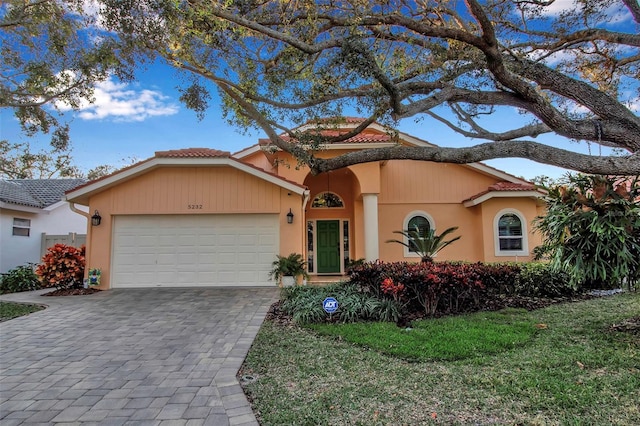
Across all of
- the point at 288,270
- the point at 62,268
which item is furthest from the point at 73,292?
the point at 288,270

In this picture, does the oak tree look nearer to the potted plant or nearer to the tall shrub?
the tall shrub

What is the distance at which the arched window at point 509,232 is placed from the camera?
43.1ft

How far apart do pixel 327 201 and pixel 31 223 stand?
1258 centimetres

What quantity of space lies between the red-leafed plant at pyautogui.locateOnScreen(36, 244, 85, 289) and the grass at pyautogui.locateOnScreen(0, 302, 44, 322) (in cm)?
156

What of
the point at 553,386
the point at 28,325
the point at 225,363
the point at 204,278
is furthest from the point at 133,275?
the point at 553,386

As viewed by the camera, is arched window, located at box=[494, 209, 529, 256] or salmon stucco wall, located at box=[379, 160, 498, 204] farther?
salmon stucco wall, located at box=[379, 160, 498, 204]

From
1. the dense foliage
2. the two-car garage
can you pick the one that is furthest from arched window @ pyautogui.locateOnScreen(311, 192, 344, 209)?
the dense foliage

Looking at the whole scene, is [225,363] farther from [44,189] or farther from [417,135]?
[44,189]

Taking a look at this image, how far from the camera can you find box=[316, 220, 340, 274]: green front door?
14695 mm

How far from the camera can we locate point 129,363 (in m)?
4.75

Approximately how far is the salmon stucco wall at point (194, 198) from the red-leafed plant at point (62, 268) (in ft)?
2.05

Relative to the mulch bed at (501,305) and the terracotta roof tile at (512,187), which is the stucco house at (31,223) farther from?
the terracotta roof tile at (512,187)

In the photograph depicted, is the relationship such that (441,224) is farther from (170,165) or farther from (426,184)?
(170,165)

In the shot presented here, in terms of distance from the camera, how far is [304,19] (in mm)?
Answer: 7777
